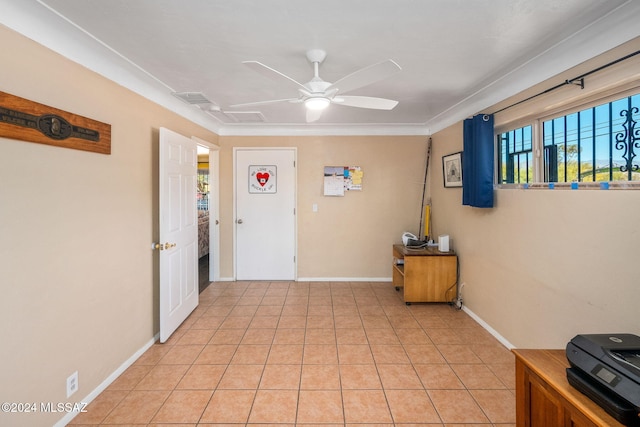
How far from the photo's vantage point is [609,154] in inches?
71.4

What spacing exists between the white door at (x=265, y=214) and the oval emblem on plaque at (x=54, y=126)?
2.71 meters

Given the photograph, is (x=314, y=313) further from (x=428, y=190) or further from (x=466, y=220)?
(x=428, y=190)

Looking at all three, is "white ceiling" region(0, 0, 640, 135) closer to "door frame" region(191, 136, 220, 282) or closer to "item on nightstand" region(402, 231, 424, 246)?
"door frame" region(191, 136, 220, 282)

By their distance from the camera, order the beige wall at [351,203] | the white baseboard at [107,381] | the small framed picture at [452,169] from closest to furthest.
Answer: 1. the white baseboard at [107,381]
2. the small framed picture at [452,169]
3. the beige wall at [351,203]

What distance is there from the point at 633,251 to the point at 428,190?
9.51ft

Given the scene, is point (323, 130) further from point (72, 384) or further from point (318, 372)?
point (72, 384)

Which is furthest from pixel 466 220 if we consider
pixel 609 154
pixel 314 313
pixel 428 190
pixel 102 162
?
pixel 102 162

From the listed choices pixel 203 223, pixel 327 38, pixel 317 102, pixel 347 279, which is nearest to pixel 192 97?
pixel 317 102

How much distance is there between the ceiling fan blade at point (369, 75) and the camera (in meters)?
1.60

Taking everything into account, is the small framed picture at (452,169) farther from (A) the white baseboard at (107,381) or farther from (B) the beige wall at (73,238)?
(A) the white baseboard at (107,381)

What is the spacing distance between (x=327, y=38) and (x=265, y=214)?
2987 millimetres

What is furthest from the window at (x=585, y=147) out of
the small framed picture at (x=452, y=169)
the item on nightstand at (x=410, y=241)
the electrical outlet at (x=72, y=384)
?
the electrical outlet at (x=72, y=384)

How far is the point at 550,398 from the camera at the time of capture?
1.28 metres

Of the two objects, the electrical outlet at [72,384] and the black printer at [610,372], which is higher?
the black printer at [610,372]
